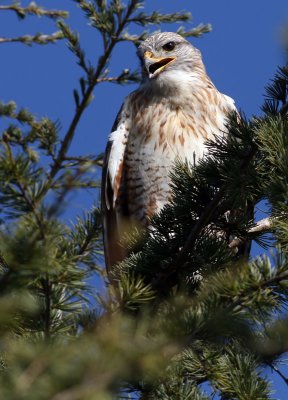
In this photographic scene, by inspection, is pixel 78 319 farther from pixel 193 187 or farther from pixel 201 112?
pixel 201 112

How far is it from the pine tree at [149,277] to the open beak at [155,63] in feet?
4.52

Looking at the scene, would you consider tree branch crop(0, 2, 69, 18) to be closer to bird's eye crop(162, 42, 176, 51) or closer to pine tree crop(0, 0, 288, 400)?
pine tree crop(0, 0, 288, 400)

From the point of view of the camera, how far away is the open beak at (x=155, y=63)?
5.82 metres

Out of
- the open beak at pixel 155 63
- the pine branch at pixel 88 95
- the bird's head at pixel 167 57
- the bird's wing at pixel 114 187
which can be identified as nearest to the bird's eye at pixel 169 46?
the bird's head at pixel 167 57

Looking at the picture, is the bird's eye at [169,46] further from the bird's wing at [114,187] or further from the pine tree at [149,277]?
the pine tree at [149,277]

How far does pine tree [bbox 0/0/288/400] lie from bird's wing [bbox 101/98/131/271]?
945 millimetres

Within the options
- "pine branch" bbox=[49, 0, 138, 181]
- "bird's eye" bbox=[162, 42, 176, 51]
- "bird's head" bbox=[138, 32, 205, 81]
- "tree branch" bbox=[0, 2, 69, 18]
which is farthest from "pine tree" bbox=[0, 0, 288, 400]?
"bird's eye" bbox=[162, 42, 176, 51]

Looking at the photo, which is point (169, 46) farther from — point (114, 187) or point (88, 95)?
point (88, 95)

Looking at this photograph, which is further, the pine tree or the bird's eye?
the bird's eye

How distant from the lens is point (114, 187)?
5332mm

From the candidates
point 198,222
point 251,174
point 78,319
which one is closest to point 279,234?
point 251,174

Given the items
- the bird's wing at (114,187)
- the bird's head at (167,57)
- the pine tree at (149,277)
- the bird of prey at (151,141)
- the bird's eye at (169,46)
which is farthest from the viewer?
the bird's eye at (169,46)

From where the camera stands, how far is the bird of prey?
5133 millimetres

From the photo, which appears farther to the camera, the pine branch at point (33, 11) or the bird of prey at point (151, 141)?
the bird of prey at point (151, 141)
